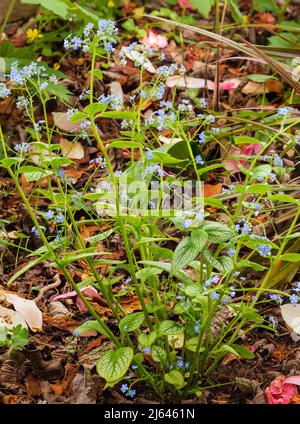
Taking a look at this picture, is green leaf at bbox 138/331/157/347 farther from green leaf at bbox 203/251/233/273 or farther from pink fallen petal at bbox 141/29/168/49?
pink fallen petal at bbox 141/29/168/49

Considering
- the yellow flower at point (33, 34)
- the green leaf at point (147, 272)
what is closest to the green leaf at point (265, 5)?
the yellow flower at point (33, 34)

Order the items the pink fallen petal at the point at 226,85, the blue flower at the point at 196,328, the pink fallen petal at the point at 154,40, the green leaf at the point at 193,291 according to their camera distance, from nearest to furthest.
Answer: the green leaf at the point at 193,291
the blue flower at the point at 196,328
the pink fallen petal at the point at 226,85
the pink fallen petal at the point at 154,40

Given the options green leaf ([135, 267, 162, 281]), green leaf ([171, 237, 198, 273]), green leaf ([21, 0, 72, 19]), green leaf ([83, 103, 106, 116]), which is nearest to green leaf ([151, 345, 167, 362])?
green leaf ([135, 267, 162, 281])

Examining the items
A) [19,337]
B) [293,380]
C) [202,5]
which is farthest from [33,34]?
[293,380]

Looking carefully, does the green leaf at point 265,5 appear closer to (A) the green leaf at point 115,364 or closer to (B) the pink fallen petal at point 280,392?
(B) the pink fallen petal at point 280,392

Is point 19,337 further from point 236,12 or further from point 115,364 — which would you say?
point 236,12

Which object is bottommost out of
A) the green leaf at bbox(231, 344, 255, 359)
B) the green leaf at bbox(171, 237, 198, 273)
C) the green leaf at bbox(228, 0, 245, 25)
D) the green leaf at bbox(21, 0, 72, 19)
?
the green leaf at bbox(231, 344, 255, 359)
